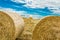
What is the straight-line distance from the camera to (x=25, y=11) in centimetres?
398

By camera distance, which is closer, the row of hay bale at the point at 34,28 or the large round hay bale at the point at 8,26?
the row of hay bale at the point at 34,28

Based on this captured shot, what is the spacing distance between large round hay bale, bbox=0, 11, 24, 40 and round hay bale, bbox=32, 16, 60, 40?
0.34 meters

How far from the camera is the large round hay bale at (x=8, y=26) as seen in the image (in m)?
2.90

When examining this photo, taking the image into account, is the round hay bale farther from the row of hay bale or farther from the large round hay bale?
the large round hay bale

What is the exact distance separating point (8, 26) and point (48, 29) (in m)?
0.65

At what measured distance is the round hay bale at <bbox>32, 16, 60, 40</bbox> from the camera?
2.66 meters

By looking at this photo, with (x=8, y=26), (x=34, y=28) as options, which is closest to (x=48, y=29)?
(x=34, y=28)

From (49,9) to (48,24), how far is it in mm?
1145

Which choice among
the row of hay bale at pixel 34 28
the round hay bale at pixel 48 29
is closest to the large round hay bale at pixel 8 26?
the row of hay bale at pixel 34 28

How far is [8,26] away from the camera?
2.95 metres

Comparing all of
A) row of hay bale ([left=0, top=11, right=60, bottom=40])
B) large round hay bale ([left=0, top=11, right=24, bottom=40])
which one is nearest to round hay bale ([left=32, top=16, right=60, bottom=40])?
row of hay bale ([left=0, top=11, right=60, bottom=40])

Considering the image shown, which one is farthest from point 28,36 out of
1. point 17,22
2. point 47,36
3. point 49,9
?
point 49,9

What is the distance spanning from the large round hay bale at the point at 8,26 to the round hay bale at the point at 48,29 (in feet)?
1.11

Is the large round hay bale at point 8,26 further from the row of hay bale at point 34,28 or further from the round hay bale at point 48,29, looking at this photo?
the round hay bale at point 48,29
